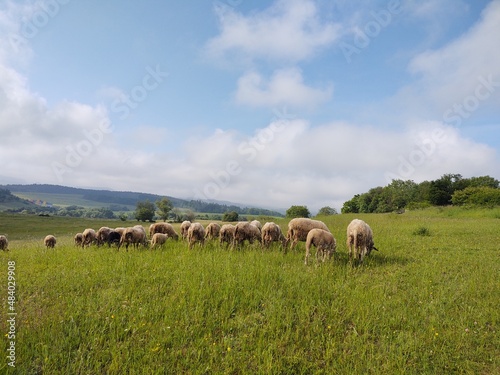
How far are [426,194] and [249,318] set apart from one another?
305ft

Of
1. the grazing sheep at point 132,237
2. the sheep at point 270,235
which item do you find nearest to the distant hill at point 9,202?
the grazing sheep at point 132,237

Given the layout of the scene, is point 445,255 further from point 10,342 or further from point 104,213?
point 104,213

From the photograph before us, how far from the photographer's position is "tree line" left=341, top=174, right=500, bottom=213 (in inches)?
2250

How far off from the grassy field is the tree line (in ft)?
176

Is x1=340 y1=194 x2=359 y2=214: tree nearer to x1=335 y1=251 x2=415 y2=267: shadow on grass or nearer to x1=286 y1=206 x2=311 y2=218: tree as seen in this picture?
x1=286 y1=206 x2=311 y2=218: tree

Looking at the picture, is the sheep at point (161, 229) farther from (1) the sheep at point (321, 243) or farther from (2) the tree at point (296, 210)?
(2) the tree at point (296, 210)

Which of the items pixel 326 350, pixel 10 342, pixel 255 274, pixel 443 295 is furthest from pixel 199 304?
pixel 443 295

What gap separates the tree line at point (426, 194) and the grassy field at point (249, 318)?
2111 inches

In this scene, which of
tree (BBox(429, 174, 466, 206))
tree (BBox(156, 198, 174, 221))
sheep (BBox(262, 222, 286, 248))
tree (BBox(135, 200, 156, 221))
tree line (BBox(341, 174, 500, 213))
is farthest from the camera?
tree (BBox(156, 198, 174, 221))

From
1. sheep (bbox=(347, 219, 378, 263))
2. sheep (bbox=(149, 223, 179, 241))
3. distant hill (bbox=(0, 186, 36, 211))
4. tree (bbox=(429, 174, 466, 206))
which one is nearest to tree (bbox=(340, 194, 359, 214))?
tree (bbox=(429, 174, 466, 206))

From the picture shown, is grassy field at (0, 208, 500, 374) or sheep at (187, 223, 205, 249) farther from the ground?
sheep at (187, 223, 205, 249)

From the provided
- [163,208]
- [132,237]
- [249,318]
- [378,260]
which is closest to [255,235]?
[378,260]

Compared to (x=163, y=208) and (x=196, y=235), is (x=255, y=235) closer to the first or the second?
(x=196, y=235)

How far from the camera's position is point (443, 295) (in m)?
7.84
